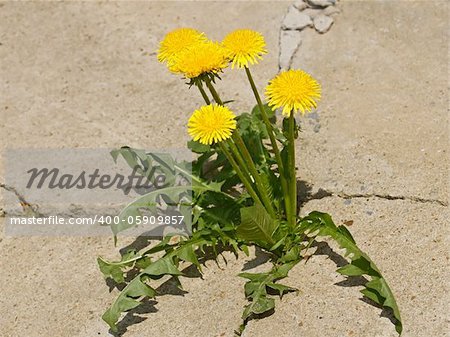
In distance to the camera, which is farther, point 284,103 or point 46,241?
point 46,241

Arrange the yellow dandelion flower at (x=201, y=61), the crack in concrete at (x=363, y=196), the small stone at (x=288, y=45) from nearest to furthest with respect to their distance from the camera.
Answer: the yellow dandelion flower at (x=201, y=61) → the crack in concrete at (x=363, y=196) → the small stone at (x=288, y=45)

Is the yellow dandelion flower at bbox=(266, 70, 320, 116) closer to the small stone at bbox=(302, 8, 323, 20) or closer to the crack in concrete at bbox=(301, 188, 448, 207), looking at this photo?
the crack in concrete at bbox=(301, 188, 448, 207)

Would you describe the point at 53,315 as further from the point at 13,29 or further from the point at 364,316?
the point at 13,29

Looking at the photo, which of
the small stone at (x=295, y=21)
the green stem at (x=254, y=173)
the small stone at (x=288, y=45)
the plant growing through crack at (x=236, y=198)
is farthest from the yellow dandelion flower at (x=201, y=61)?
the small stone at (x=295, y=21)

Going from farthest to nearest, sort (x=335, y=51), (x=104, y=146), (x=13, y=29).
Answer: (x=13, y=29), (x=335, y=51), (x=104, y=146)

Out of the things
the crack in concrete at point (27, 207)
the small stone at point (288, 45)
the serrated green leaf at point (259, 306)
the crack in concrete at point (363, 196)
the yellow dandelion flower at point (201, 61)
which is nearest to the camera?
the yellow dandelion flower at point (201, 61)

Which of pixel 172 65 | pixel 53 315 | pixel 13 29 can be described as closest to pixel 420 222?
pixel 172 65

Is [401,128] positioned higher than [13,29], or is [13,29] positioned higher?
[13,29]

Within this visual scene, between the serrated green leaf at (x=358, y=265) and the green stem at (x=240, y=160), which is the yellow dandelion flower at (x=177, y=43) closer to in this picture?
the green stem at (x=240, y=160)

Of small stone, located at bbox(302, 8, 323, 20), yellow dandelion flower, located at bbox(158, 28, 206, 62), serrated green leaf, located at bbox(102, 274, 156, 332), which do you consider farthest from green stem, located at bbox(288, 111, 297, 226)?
small stone, located at bbox(302, 8, 323, 20)
